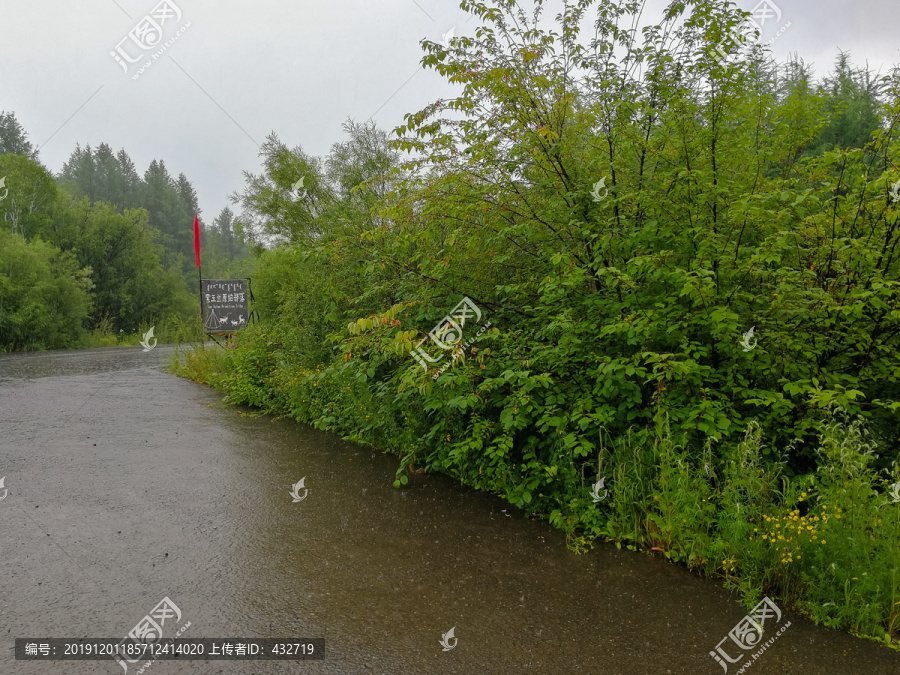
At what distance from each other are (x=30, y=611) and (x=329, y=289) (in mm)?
4336

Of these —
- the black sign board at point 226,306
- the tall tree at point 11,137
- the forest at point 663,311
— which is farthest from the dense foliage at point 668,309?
the tall tree at point 11,137

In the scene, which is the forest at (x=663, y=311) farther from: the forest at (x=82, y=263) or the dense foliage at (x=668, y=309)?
the forest at (x=82, y=263)

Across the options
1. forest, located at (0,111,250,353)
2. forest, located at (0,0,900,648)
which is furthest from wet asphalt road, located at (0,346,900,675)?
forest, located at (0,111,250,353)

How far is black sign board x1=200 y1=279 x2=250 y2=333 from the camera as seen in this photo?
45.7 feet

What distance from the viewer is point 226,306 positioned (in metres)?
14.0

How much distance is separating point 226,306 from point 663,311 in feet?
40.1

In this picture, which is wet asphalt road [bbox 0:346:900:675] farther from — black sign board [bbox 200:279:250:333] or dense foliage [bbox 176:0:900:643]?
black sign board [bbox 200:279:250:333]

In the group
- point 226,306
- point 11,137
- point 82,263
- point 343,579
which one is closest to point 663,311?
point 343,579

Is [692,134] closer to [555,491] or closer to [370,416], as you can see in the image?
[555,491]

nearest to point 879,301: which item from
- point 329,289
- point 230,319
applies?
point 329,289

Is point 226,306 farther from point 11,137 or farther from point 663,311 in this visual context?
point 11,137

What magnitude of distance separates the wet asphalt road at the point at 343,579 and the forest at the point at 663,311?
394mm

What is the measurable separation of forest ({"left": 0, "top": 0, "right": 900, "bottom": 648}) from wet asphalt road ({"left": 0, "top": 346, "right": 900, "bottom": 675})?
39 centimetres

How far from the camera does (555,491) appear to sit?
4785 millimetres
